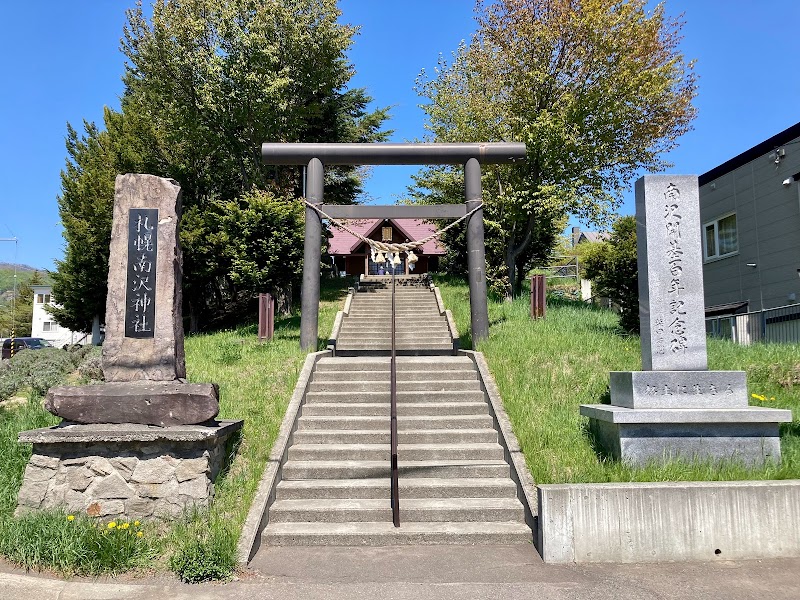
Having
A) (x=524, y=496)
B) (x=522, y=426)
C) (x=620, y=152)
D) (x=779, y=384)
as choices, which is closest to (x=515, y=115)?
(x=620, y=152)

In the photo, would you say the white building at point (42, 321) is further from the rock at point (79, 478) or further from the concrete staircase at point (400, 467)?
the rock at point (79, 478)

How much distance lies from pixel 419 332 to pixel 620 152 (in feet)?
30.5

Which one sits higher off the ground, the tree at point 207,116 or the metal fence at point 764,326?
the tree at point 207,116

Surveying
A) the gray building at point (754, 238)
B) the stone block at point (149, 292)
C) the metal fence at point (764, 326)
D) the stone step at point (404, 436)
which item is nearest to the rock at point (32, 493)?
the stone block at point (149, 292)

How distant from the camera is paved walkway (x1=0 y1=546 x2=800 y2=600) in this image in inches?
170

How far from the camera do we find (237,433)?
6.68 meters

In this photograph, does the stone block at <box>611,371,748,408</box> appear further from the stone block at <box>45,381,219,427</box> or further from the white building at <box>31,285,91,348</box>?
the white building at <box>31,285,91,348</box>

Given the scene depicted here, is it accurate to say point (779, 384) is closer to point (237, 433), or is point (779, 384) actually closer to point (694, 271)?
point (694, 271)

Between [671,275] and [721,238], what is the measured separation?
1391 centimetres

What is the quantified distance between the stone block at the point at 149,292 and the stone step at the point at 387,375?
107 inches

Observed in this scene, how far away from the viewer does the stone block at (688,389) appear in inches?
233

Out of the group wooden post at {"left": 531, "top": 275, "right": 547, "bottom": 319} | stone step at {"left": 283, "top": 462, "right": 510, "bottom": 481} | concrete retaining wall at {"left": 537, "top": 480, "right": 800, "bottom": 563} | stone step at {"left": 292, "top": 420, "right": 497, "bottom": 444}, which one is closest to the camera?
concrete retaining wall at {"left": 537, "top": 480, "right": 800, "bottom": 563}

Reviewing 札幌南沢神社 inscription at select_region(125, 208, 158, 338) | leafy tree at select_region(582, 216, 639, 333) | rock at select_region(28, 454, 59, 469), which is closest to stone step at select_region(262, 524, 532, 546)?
rock at select_region(28, 454, 59, 469)

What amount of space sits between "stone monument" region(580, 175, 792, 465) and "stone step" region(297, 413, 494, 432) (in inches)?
56.5
